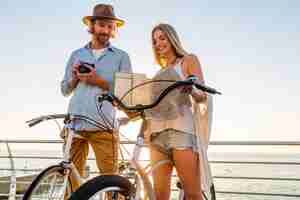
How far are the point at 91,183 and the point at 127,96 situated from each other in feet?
1.42

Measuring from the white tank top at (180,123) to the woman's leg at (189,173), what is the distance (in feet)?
0.34

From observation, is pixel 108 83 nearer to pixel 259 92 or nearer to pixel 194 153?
Result: pixel 194 153

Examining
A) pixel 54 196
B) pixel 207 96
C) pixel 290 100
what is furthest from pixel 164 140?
pixel 290 100

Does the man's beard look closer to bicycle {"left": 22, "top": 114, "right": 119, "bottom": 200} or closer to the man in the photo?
the man

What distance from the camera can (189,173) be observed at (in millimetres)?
1768

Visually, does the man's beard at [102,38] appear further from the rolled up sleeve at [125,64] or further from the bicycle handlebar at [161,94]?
the bicycle handlebar at [161,94]

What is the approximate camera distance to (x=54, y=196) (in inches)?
64.7

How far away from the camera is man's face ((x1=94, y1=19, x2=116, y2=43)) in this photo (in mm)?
2092

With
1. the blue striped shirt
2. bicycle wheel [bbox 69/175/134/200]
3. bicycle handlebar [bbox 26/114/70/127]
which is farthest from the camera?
the blue striped shirt

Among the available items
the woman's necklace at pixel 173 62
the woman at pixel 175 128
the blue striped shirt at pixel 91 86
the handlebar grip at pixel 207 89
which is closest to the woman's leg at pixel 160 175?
the woman at pixel 175 128

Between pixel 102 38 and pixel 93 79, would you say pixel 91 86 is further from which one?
pixel 102 38

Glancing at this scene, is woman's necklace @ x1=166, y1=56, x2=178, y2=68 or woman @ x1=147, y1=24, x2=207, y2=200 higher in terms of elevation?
woman's necklace @ x1=166, y1=56, x2=178, y2=68

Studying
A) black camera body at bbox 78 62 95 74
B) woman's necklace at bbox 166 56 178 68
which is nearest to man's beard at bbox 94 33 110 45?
black camera body at bbox 78 62 95 74

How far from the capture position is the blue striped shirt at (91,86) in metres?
2.00
